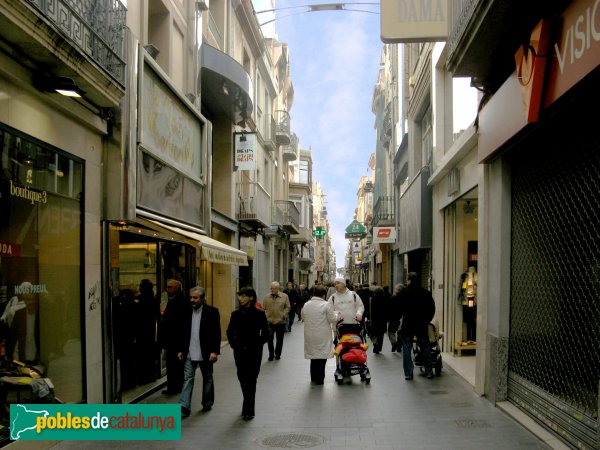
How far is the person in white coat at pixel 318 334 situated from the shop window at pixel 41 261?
440 cm

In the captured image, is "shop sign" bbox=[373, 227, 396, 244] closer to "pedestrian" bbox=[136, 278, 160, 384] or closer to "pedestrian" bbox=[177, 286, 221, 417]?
"pedestrian" bbox=[136, 278, 160, 384]

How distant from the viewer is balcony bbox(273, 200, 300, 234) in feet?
103

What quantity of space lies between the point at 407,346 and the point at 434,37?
18.1 feet

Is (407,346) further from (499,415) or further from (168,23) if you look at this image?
(168,23)

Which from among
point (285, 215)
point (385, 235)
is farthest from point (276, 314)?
point (285, 215)

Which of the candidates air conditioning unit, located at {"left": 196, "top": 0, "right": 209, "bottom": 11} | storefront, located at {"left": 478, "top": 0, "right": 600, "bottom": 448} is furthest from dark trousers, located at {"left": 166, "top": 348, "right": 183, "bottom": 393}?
air conditioning unit, located at {"left": 196, "top": 0, "right": 209, "bottom": 11}

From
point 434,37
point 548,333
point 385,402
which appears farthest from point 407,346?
point 434,37

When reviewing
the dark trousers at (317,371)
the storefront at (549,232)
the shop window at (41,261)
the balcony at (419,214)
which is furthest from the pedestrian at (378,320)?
the shop window at (41,261)

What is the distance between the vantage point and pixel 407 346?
1159 centimetres

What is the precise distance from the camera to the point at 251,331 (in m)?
8.77

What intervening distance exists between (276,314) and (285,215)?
61.1 ft

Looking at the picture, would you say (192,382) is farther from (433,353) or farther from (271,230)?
(271,230)

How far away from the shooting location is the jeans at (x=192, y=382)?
28.3 feet

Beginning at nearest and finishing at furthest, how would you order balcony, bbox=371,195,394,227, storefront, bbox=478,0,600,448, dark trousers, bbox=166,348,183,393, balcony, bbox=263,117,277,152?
storefront, bbox=478,0,600,448, dark trousers, bbox=166,348,183,393, balcony, bbox=263,117,277,152, balcony, bbox=371,195,394,227
